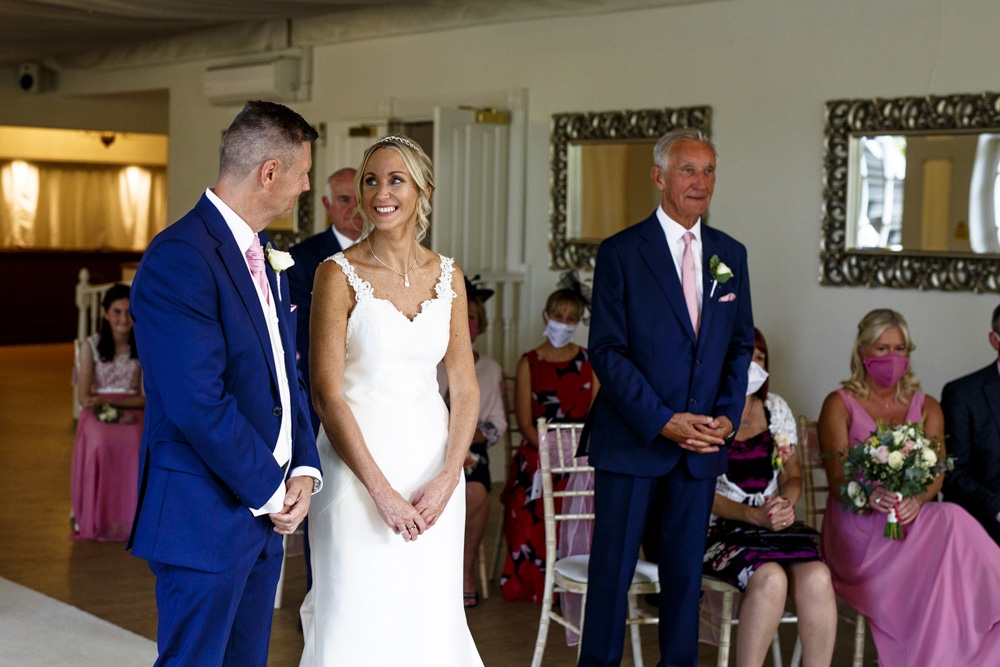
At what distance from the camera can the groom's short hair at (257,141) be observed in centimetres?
275

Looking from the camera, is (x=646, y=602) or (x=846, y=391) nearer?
(x=846, y=391)

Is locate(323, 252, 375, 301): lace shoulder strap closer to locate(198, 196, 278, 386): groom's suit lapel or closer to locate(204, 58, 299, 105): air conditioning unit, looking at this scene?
locate(198, 196, 278, 386): groom's suit lapel

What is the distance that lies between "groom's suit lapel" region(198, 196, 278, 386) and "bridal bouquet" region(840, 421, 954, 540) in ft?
8.19

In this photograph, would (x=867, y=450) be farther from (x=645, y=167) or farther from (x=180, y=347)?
(x=645, y=167)

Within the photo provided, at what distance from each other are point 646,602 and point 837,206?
2.67 metres

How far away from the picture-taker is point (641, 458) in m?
4.04

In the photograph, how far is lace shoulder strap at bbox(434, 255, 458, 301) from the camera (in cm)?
352

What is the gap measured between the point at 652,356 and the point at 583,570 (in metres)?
0.84

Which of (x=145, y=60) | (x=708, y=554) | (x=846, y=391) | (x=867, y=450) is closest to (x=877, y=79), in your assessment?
(x=846, y=391)

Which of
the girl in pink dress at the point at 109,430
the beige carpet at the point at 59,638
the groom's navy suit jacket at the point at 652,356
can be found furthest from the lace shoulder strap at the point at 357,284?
the girl in pink dress at the point at 109,430

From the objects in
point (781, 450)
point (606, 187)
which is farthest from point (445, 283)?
point (606, 187)

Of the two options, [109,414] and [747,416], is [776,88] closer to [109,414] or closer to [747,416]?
[747,416]

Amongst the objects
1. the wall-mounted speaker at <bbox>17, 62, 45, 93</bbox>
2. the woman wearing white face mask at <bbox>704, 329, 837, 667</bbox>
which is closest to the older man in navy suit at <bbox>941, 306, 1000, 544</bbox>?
the woman wearing white face mask at <bbox>704, 329, 837, 667</bbox>

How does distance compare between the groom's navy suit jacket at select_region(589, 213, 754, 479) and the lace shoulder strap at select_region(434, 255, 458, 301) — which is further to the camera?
the groom's navy suit jacket at select_region(589, 213, 754, 479)
